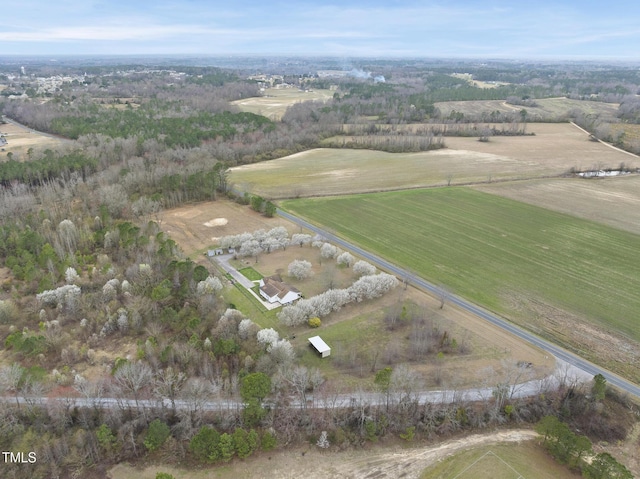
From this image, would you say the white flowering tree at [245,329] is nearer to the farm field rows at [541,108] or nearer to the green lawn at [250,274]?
the green lawn at [250,274]

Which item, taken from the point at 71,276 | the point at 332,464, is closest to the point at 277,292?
the point at 332,464

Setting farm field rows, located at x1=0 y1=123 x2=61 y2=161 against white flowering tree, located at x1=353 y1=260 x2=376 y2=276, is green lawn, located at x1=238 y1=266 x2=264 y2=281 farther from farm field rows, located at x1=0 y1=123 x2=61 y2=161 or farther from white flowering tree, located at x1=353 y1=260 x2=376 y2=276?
farm field rows, located at x1=0 y1=123 x2=61 y2=161

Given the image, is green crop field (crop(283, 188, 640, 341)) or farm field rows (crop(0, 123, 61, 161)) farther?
farm field rows (crop(0, 123, 61, 161))

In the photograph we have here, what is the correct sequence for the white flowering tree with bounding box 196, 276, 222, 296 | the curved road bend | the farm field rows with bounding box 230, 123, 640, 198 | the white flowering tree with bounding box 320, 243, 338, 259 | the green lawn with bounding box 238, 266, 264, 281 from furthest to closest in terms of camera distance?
the farm field rows with bounding box 230, 123, 640, 198, the white flowering tree with bounding box 320, 243, 338, 259, the green lawn with bounding box 238, 266, 264, 281, the white flowering tree with bounding box 196, 276, 222, 296, the curved road bend

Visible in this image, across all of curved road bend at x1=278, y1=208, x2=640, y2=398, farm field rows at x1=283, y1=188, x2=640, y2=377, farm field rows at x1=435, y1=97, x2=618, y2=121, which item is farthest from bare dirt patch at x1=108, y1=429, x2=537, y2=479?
farm field rows at x1=435, y1=97, x2=618, y2=121

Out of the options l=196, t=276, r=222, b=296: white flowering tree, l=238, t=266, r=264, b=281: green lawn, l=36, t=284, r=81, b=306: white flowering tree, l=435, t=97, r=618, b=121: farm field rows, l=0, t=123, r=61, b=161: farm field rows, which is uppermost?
l=435, t=97, r=618, b=121: farm field rows
